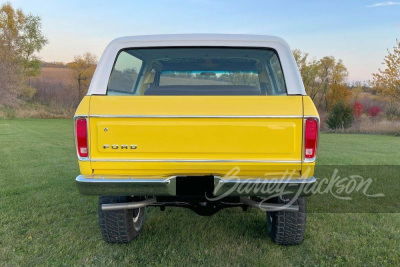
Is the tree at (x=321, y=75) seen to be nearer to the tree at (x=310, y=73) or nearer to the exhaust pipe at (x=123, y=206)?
the tree at (x=310, y=73)

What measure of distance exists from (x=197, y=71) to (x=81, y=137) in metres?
1.86

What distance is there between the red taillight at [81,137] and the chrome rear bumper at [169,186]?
220 mm

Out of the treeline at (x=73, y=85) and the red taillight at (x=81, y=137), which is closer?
the red taillight at (x=81, y=137)

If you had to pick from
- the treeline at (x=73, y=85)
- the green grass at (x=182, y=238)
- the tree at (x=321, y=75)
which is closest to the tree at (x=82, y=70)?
the treeline at (x=73, y=85)

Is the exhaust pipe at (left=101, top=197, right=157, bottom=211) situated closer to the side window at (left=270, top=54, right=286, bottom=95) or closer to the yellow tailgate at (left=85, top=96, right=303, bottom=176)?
the yellow tailgate at (left=85, top=96, right=303, bottom=176)

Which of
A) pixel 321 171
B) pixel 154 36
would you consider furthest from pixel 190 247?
pixel 321 171

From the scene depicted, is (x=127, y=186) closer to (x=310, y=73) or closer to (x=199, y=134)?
(x=199, y=134)

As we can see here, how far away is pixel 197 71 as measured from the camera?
→ 160 inches

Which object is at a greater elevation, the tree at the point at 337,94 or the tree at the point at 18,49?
the tree at the point at 18,49

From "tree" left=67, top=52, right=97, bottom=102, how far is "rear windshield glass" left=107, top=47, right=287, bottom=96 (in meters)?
45.4

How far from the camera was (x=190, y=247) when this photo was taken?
10.8ft

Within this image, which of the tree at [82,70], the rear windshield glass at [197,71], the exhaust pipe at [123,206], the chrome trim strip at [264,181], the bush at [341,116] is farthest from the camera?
the tree at [82,70]

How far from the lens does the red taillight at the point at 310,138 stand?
8.60 ft

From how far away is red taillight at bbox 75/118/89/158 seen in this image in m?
2.67
